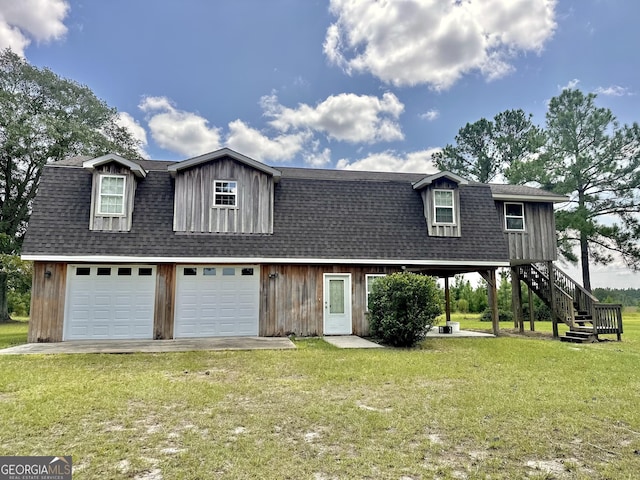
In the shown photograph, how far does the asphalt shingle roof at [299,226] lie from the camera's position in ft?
38.1

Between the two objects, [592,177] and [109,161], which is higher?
[592,177]

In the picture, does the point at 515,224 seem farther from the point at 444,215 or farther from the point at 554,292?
the point at 444,215

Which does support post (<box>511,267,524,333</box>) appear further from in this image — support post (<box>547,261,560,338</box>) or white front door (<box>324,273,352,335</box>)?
white front door (<box>324,273,352,335</box>)

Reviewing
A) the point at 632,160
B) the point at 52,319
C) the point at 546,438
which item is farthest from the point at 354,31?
the point at 632,160

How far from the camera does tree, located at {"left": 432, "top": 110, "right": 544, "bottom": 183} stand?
2698 cm

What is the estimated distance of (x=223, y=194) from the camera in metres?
12.9

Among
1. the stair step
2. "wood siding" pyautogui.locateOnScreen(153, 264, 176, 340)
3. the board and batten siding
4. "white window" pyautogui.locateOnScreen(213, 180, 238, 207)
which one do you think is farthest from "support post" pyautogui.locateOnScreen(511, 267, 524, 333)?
"wood siding" pyautogui.locateOnScreen(153, 264, 176, 340)

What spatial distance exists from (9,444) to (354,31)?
16.1 metres

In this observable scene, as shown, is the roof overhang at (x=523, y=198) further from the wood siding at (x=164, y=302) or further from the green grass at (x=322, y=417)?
the wood siding at (x=164, y=302)

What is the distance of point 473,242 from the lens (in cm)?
1384

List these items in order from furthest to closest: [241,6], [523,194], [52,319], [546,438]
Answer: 1. [523,194]
2. [241,6]
3. [52,319]
4. [546,438]

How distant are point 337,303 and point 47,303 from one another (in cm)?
832

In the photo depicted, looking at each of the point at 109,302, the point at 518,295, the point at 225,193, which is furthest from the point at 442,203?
the point at 109,302

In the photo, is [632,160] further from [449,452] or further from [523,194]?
[449,452]
